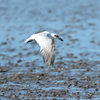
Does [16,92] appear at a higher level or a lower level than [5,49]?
lower

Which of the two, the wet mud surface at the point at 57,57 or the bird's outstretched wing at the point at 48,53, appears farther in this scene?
the wet mud surface at the point at 57,57

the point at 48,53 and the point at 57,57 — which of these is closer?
the point at 48,53

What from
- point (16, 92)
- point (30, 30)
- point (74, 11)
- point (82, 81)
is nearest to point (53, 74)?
point (82, 81)

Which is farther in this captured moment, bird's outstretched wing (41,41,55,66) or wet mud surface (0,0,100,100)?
wet mud surface (0,0,100,100)

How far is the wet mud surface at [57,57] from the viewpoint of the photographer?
8188mm

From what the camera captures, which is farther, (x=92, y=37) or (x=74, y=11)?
(x=74, y=11)

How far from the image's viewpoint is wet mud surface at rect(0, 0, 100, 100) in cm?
819

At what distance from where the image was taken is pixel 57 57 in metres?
11.3

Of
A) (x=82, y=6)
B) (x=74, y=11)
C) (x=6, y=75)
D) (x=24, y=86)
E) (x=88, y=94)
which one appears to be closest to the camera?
(x=88, y=94)

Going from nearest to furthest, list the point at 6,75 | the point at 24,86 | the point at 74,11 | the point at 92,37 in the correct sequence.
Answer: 1. the point at 24,86
2. the point at 6,75
3. the point at 92,37
4. the point at 74,11

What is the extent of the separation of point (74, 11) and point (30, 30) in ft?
20.1

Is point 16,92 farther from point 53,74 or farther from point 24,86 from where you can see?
point 53,74

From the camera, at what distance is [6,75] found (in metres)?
9.47

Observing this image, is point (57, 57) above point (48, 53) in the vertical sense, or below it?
below
